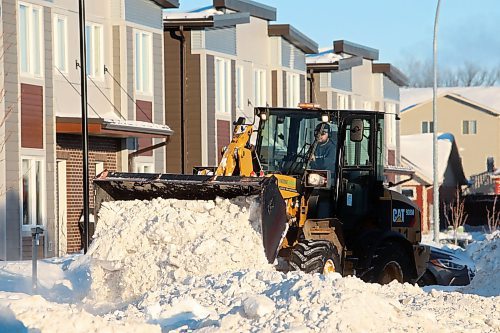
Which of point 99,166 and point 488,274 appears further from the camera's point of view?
point 99,166

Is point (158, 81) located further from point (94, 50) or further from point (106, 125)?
point (106, 125)

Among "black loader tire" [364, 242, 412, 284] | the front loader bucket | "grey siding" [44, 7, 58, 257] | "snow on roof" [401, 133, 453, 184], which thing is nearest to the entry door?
"grey siding" [44, 7, 58, 257]

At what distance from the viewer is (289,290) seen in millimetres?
11664

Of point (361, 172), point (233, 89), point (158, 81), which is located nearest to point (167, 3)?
point (158, 81)

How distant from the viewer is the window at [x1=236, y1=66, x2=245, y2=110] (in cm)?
3631

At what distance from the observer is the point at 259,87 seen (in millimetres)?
38688

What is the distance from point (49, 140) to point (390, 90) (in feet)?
92.4

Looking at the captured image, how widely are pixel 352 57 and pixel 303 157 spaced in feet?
98.3

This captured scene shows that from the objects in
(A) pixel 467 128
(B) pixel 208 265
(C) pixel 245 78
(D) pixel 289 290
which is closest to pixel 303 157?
(B) pixel 208 265

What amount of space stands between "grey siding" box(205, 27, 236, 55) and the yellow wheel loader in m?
15.7

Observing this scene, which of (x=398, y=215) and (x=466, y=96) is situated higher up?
(x=466, y=96)

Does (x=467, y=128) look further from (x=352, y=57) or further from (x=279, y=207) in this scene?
(x=279, y=207)

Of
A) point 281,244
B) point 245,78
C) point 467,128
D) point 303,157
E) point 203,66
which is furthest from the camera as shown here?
point 467,128

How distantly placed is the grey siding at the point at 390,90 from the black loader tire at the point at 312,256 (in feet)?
120
